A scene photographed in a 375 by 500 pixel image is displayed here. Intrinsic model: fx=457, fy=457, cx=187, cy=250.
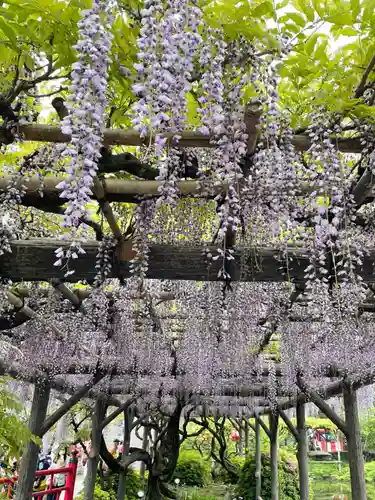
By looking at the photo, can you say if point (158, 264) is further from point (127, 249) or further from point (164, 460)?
point (164, 460)

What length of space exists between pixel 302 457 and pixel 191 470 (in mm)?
4635

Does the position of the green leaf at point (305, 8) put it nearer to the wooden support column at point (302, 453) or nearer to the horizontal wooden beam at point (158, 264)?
the horizontal wooden beam at point (158, 264)

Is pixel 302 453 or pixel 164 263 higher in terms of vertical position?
pixel 164 263

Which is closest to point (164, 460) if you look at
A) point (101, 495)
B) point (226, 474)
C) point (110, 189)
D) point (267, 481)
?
point (101, 495)

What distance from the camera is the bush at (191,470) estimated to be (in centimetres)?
1093

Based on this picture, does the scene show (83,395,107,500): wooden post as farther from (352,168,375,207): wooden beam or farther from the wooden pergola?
(352,168,375,207): wooden beam

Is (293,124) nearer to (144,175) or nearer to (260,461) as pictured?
(144,175)

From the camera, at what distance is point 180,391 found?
25.4 feet

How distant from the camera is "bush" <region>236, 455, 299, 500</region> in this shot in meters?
9.20

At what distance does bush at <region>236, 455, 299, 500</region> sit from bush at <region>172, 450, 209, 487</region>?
1.62 meters

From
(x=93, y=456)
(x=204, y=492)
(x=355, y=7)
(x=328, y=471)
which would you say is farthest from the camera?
(x=328, y=471)

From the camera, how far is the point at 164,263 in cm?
251

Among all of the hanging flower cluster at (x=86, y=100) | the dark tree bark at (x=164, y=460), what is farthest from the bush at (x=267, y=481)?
the hanging flower cluster at (x=86, y=100)

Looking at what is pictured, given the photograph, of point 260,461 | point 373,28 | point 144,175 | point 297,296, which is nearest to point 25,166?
point 144,175
